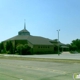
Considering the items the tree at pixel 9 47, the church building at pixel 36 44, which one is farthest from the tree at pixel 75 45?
the tree at pixel 9 47

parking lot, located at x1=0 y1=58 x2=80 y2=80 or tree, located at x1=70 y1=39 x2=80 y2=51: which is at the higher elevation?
tree, located at x1=70 y1=39 x2=80 y2=51

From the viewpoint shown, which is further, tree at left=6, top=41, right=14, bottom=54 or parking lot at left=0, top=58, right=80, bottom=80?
tree at left=6, top=41, right=14, bottom=54

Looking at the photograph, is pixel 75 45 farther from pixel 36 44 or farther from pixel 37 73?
pixel 37 73

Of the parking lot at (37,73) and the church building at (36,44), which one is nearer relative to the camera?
the parking lot at (37,73)

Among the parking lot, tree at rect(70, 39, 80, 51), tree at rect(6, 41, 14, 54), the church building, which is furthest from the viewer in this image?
tree at rect(70, 39, 80, 51)

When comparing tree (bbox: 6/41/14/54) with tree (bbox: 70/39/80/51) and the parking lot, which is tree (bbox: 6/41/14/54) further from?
the parking lot

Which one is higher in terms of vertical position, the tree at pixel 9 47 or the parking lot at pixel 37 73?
the tree at pixel 9 47

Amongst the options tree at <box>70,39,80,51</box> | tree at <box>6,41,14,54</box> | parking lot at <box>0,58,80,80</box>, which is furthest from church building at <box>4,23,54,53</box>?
parking lot at <box>0,58,80,80</box>

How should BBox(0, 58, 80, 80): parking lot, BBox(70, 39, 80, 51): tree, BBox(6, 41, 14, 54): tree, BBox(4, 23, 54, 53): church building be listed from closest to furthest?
BBox(0, 58, 80, 80): parking lot → BBox(4, 23, 54, 53): church building → BBox(6, 41, 14, 54): tree → BBox(70, 39, 80, 51): tree

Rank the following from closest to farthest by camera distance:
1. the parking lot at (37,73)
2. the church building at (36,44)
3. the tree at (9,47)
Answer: the parking lot at (37,73), the church building at (36,44), the tree at (9,47)

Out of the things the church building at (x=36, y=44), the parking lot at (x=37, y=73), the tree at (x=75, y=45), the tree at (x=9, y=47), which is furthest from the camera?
the tree at (x=75, y=45)

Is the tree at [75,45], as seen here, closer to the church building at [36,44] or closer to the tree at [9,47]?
the church building at [36,44]

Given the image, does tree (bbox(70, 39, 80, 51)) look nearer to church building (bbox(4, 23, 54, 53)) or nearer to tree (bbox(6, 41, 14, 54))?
church building (bbox(4, 23, 54, 53))

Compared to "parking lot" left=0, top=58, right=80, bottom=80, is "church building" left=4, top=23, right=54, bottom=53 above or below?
above
